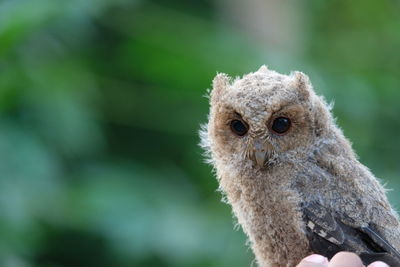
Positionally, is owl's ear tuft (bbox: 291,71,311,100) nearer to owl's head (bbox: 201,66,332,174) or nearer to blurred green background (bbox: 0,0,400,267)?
owl's head (bbox: 201,66,332,174)

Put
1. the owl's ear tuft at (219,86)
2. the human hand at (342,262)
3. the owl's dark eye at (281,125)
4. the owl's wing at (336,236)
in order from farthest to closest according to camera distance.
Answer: the owl's ear tuft at (219,86) < the owl's dark eye at (281,125) < the owl's wing at (336,236) < the human hand at (342,262)

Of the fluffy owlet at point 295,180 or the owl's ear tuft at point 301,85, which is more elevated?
the owl's ear tuft at point 301,85

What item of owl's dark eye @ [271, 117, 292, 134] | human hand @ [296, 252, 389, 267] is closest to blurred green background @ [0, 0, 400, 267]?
owl's dark eye @ [271, 117, 292, 134]

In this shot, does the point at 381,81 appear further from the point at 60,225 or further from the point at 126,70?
the point at 60,225

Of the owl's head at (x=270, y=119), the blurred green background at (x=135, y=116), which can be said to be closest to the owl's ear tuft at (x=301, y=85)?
the owl's head at (x=270, y=119)

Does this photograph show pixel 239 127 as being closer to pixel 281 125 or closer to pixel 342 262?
pixel 281 125

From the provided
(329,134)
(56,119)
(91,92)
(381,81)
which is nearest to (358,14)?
(381,81)

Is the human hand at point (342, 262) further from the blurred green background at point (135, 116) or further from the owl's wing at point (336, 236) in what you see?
the blurred green background at point (135, 116)
